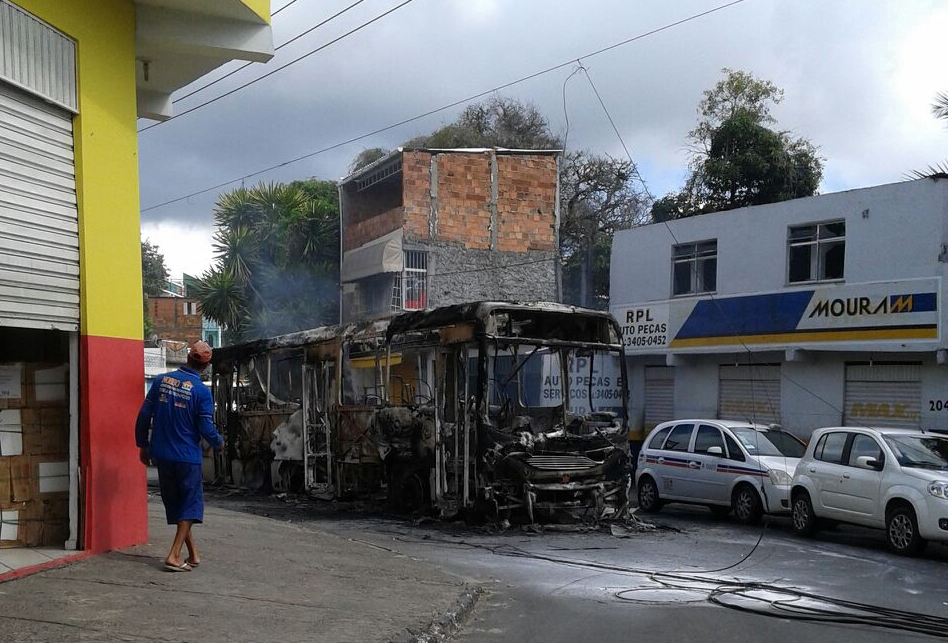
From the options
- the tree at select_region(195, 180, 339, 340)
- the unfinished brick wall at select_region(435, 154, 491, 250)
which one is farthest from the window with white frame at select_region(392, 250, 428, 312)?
the tree at select_region(195, 180, 339, 340)

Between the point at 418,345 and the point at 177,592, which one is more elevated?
the point at 418,345

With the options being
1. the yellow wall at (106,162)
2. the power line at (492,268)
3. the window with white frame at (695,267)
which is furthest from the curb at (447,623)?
the power line at (492,268)

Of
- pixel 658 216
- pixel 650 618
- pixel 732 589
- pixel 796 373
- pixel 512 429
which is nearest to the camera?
pixel 650 618

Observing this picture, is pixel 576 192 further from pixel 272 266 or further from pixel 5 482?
pixel 5 482

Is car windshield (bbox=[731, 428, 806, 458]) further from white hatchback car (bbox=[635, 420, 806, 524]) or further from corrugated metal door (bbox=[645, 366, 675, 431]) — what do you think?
corrugated metal door (bbox=[645, 366, 675, 431])

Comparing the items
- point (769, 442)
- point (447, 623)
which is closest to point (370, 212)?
point (769, 442)

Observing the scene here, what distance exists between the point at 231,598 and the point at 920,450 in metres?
8.71

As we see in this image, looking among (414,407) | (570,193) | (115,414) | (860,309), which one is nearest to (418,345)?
(414,407)

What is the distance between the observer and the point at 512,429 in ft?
42.3

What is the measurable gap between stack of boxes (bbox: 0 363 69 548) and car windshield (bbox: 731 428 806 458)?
9971 millimetres

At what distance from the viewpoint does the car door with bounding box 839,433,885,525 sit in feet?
39.2

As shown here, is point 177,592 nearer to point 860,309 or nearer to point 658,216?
point 860,309

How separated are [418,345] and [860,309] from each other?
10.2 meters

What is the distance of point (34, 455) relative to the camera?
7.90 meters
